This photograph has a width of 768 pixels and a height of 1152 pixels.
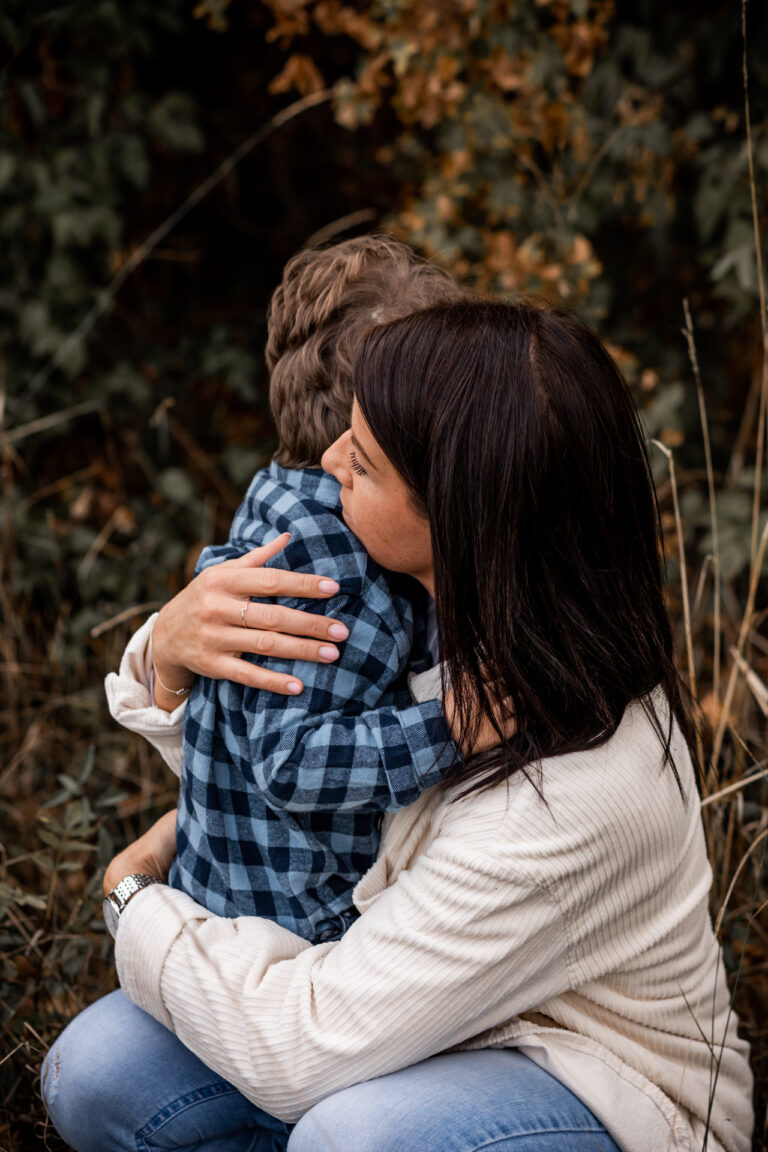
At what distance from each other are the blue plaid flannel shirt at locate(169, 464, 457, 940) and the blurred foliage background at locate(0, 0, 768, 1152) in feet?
1.70

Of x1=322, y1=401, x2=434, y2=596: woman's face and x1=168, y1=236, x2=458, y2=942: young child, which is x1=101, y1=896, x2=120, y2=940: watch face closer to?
x1=168, y1=236, x2=458, y2=942: young child

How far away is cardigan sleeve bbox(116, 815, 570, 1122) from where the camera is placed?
115 centimetres

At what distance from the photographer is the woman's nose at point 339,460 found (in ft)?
4.13

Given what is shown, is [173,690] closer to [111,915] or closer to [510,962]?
[111,915]

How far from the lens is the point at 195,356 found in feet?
11.2

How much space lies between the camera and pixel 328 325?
4.69 ft

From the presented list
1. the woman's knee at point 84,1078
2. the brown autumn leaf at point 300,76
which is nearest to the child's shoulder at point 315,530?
the woman's knee at point 84,1078

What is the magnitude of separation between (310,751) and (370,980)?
0.25 m

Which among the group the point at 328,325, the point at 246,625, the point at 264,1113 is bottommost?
the point at 264,1113

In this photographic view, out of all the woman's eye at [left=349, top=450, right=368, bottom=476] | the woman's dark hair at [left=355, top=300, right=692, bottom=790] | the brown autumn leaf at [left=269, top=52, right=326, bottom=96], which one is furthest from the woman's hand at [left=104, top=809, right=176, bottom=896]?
the brown autumn leaf at [left=269, top=52, right=326, bottom=96]

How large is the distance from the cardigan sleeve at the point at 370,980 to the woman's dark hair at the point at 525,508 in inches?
5.0

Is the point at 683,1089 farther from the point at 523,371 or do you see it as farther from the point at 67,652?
the point at 67,652

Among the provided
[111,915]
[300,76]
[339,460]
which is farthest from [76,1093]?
[300,76]

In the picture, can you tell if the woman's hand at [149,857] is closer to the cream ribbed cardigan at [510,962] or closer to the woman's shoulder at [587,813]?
the cream ribbed cardigan at [510,962]
